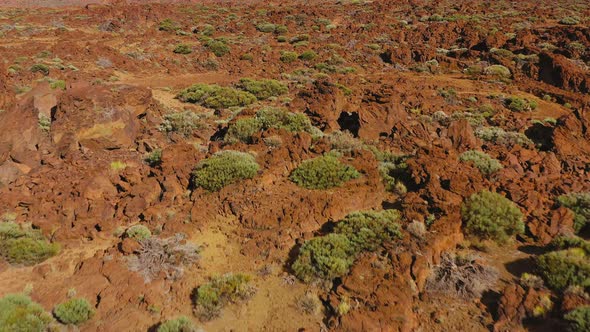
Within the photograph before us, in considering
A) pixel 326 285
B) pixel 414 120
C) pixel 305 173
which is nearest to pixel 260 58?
pixel 414 120

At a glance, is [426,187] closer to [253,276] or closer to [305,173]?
[305,173]

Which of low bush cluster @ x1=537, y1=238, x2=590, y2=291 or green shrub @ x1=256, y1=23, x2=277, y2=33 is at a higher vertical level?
low bush cluster @ x1=537, y1=238, x2=590, y2=291

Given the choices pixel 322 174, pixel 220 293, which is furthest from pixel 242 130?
pixel 220 293

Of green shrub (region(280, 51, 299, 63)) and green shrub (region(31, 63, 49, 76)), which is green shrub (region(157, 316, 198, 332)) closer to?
green shrub (region(31, 63, 49, 76))

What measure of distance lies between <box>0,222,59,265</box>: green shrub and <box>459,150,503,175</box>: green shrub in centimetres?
1041

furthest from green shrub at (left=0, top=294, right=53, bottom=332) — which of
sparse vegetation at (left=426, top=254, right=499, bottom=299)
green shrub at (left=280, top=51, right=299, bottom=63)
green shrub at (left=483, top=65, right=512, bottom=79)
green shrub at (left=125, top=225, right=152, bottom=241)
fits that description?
green shrub at (left=483, top=65, right=512, bottom=79)

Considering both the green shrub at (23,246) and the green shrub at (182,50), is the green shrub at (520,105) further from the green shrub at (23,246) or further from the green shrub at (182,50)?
the green shrub at (182,50)

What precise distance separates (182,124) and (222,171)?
5170 millimetres

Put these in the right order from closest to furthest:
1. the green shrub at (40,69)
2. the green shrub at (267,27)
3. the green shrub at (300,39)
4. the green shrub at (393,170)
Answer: the green shrub at (393,170), the green shrub at (40,69), the green shrub at (300,39), the green shrub at (267,27)

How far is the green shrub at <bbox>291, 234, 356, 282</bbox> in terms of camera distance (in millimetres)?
7195

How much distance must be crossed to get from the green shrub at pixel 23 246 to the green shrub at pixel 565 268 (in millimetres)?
9505

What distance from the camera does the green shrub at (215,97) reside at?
58.0 ft

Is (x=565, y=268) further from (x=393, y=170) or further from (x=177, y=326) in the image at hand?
(x=177, y=326)

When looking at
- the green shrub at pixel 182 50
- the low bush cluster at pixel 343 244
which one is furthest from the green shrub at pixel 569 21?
the low bush cluster at pixel 343 244
